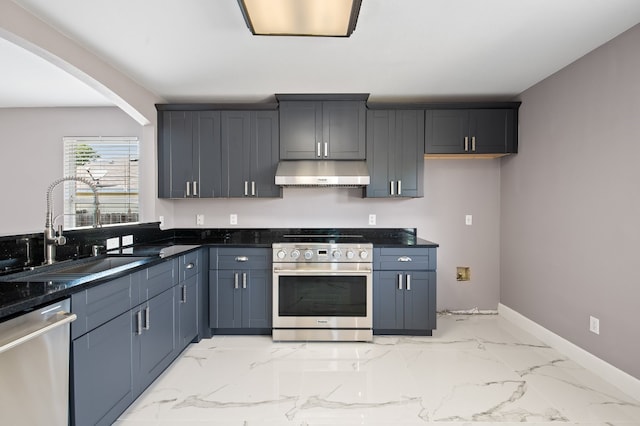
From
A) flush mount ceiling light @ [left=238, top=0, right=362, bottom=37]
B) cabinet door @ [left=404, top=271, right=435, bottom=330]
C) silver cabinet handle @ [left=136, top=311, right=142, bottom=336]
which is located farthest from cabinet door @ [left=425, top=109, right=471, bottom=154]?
silver cabinet handle @ [left=136, top=311, right=142, bottom=336]

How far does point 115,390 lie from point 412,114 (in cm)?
332

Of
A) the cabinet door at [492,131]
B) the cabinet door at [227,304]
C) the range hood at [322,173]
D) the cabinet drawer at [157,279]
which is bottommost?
the cabinet door at [227,304]

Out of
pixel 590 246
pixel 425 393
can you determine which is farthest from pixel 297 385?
pixel 590 246

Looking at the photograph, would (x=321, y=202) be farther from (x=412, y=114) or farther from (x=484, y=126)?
(x=484, y=126)

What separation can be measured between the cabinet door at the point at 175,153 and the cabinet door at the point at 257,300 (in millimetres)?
1203

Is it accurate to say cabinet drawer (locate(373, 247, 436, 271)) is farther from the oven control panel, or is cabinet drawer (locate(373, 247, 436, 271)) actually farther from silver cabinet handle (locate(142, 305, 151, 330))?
silver cabinet handle (locate(142, 305, 151, 330))

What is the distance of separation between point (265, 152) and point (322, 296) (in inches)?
62.1

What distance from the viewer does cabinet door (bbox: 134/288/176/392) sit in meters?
2.09

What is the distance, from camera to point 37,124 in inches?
155

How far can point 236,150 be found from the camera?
3484 millimetres

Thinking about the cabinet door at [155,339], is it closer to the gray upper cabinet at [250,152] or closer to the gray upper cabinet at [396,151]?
the gray upper cabinet at [250,152]

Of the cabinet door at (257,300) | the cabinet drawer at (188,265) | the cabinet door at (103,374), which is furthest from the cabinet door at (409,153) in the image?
the cabinet door at (103,374)

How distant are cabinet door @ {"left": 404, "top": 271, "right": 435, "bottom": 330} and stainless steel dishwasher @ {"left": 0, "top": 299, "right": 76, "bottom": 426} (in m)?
2.55

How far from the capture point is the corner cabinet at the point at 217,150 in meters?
3.46
